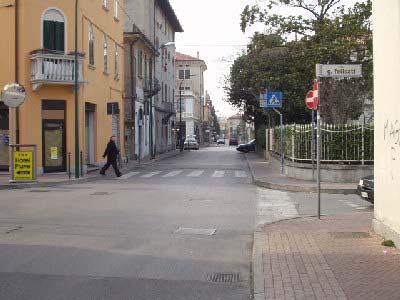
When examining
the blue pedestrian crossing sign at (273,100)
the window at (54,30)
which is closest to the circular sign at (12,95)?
the window at (54,30)

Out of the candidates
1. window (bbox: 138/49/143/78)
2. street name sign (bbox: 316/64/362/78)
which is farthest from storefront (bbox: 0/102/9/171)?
window (bbox: 138/49/143/78)

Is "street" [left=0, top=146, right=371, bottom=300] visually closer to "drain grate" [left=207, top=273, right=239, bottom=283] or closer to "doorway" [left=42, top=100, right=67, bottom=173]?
"drain grate" [left=207, top=273, right=239, bottom=283]

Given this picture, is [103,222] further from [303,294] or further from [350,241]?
[303,294]

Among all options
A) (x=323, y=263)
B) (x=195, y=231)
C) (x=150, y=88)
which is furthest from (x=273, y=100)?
(x=150, y=88)

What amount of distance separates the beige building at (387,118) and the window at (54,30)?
17903mm

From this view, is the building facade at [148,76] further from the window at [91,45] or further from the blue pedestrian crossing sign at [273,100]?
the blue pedestrian crossing sign at [273,100]

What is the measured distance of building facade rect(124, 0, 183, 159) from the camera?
1532 inches

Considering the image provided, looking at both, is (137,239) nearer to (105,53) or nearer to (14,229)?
(14,229)

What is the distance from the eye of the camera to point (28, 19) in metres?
23.9

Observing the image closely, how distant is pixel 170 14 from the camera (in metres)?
59.1

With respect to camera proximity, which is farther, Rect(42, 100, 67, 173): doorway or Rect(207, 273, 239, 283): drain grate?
Rect(42, 100, 67, 173): doorway

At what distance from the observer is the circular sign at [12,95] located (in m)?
20.2

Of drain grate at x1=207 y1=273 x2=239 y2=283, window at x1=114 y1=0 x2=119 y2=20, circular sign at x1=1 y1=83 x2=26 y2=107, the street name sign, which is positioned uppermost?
window at x1=114 y1=0 x2=119 y2=20

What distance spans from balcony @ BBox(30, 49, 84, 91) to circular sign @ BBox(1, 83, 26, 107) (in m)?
3.07
